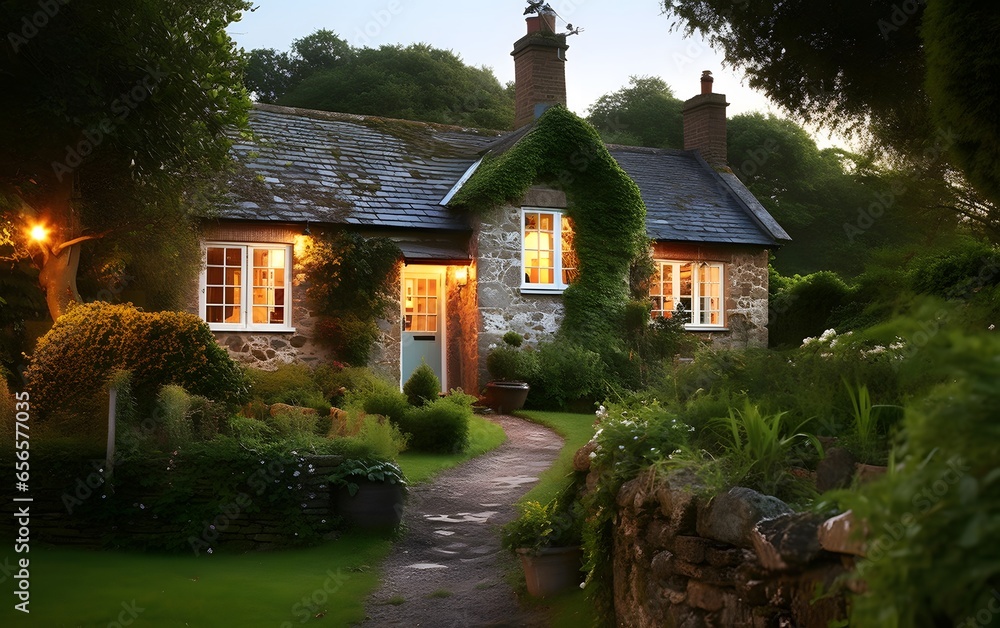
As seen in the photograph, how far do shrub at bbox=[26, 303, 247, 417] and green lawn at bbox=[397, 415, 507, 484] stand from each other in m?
2.39

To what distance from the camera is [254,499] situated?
8.90 m

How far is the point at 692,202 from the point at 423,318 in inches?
303

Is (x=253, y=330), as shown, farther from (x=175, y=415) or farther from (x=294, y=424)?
(x=175, y=415)

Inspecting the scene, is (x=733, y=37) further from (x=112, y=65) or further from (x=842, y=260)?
(x=842, y=260)

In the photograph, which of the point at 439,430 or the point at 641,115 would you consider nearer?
the point at 439,430

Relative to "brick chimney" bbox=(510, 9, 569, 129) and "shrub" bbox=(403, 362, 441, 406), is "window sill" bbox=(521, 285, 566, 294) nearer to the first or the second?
"brick chimney" bbox=(510, 9, 569, 129)

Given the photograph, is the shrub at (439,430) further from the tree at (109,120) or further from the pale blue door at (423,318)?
the pale blue door at (423,318)

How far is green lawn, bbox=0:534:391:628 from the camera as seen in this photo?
664cm

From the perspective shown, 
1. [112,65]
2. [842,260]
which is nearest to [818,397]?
[112,65]

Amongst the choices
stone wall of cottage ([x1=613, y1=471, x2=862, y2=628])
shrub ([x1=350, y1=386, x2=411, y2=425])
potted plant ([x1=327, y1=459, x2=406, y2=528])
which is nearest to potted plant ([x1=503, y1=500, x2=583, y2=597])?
stone wall of cottage ([x1=613, y1=471, x2=862, y2=628])

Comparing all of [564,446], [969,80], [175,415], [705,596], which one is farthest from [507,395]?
[705,596]

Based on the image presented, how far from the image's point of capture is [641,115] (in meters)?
39.0

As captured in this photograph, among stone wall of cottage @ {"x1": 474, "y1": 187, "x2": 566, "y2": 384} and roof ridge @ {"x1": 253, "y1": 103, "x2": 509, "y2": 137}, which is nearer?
stone wall of cottage @ {"x1": 474, "y1": 187, "x2": 566, "y2": 384}

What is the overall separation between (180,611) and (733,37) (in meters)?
7.81
